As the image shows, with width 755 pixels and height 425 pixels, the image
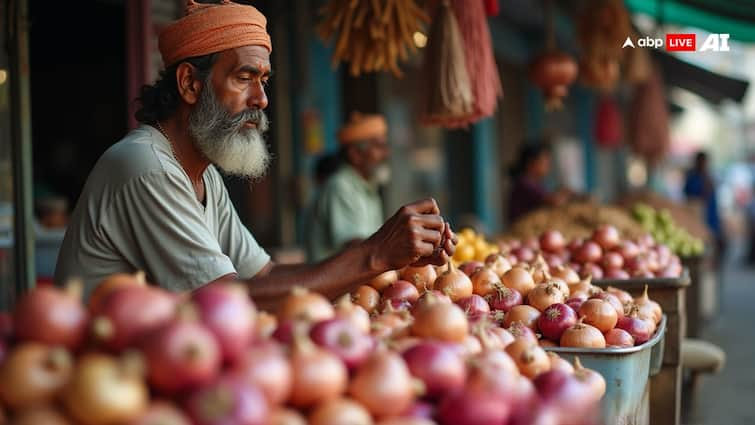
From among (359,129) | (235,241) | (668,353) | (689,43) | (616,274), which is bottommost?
(668,353)

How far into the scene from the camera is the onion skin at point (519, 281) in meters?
2.72

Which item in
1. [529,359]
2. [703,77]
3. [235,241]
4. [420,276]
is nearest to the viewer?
[529,359]

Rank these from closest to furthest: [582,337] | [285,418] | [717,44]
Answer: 1. [285,418]
2. [582,337]
3. [717,44]

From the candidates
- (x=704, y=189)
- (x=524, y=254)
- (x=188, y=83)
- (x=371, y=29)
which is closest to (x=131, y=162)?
(x=188, y=83)

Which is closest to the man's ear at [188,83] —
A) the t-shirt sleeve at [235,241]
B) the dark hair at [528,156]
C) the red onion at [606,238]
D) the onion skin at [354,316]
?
the t-shirt sleeve at [235,241]

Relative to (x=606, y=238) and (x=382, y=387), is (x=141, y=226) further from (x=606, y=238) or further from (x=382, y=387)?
(x=606, y=238)

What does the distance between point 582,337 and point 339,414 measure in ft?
3.66

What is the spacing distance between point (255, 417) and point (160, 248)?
117 centimetres

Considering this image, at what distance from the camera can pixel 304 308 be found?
5.64 ft

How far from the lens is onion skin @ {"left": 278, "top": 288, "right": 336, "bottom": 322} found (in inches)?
66.9

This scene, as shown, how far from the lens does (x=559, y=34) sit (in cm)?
1149

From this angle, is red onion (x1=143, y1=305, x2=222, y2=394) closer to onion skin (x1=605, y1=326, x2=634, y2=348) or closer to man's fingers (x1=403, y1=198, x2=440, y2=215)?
man's fingers (x1=403, y1=198, x2=440, y2=215)

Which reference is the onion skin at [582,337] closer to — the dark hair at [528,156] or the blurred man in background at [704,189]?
the dark hair at [528,156]

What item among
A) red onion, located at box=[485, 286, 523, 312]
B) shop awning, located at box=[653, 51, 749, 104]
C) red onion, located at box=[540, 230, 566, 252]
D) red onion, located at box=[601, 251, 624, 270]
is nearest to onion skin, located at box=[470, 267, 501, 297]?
red onion, located at box=[485, 286, 523, 312]
